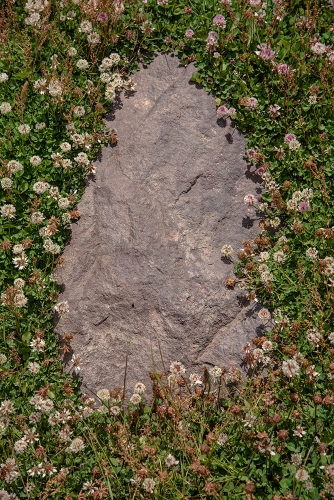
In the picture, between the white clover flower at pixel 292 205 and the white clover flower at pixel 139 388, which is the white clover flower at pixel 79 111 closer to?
the white clover flower at pixel 292 205

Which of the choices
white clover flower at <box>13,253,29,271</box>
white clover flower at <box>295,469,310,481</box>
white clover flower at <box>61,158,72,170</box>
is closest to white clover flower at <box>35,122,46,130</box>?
white clover flower at <box>61,158,72,170</box>

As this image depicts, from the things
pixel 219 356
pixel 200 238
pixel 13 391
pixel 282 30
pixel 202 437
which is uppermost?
pixel 282 30

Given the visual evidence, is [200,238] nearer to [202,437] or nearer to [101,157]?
[101,157]

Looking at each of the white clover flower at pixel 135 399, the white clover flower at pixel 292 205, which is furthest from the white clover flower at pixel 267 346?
the white clover flower at pixel 292 205

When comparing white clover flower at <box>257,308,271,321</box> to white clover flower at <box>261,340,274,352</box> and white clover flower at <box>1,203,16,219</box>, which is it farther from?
white clover flower at <box>1,203,16,219</box>

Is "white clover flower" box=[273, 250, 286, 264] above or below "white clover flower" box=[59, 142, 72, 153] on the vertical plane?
above

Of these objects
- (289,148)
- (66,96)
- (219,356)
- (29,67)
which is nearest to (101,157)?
(66,96)

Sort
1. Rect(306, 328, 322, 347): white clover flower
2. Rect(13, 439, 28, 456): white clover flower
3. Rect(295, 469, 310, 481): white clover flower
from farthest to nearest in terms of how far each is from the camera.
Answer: Rect(306, 328, 322, 347): white clover flower
Rect(13, 439, 28, 456): white clover flower
Rect(295, 469, 310, 481): white clover flower
